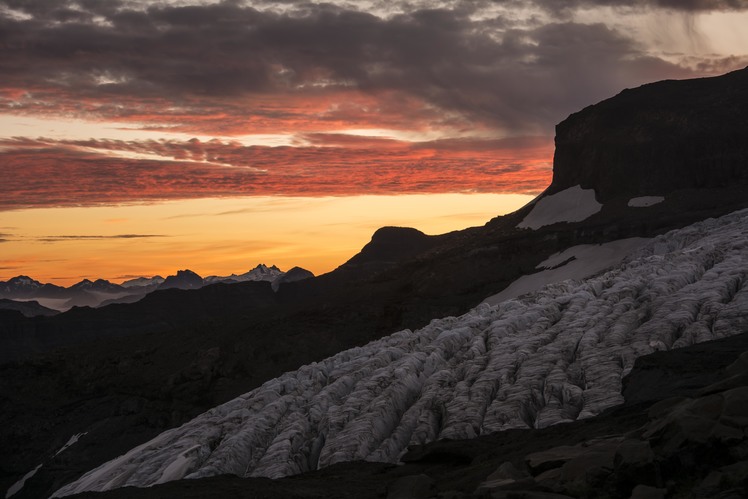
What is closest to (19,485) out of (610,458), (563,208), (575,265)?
(575,265)

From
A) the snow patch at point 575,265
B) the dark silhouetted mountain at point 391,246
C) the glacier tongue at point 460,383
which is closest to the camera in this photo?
the glacier tongue at point 460,383

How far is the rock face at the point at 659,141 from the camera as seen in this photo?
103 m

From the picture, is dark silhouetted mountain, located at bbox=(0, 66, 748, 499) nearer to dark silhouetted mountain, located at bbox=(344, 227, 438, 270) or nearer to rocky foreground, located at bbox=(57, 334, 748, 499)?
rocky foreground, located at bbox=(57, 334, 748, 499)

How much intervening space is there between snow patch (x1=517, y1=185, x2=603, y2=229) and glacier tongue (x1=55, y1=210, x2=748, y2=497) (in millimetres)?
47296

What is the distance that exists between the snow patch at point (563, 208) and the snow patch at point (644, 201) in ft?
16.3

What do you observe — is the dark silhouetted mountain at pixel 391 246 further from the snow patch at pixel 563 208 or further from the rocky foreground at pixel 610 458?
the rocky foreground at pixel 610 458

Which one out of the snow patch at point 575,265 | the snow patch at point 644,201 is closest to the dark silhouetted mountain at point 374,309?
the snow patch at point 644,201

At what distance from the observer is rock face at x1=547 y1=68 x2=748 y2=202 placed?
103062 mm

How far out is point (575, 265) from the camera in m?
83.2

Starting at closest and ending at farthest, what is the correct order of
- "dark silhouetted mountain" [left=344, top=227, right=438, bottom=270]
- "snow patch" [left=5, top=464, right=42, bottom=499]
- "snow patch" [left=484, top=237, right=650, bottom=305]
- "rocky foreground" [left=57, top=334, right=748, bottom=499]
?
"rocky foreground" [left=57, top=334, right=748, bottom=499] < "snow patch" [left=5, top=464, right=42, bottom=499] < "snow patch" [left=484, top=237, right=650, bottom=305] < "dark silhouetted mountain" [left=344, top=227, right=438, bottom=270]

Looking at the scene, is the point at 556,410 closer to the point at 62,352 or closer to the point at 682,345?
the point at 682,345

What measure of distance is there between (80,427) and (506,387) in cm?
5296

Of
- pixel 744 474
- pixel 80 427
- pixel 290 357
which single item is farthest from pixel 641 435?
pixel 80 427


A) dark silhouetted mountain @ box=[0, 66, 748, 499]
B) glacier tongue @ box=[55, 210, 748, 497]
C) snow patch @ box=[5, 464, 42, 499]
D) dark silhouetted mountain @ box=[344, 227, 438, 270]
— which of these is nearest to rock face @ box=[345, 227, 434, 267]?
dark silhouetted mountain @ box=[344, 227, 438, 270]
